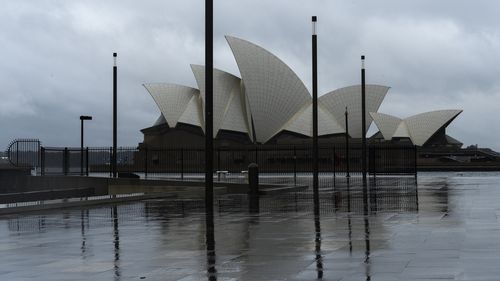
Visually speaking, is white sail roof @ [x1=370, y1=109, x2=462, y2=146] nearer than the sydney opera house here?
No

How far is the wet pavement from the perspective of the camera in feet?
22.0

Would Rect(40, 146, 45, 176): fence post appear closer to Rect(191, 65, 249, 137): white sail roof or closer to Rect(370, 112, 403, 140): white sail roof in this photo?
Rect(191, 65, 249, 137): white sail roof

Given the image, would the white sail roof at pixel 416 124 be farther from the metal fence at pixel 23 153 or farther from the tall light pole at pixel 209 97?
the tall light pole at pixel 209 97

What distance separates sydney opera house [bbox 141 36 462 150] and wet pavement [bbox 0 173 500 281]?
5909cm

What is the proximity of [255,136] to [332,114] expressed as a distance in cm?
1087

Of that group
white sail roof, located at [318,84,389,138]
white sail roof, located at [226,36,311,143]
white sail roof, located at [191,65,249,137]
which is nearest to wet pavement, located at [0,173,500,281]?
white sail roof, located at [226,36,311,143]

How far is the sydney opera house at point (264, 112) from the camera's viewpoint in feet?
248

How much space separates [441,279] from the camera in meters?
6.01

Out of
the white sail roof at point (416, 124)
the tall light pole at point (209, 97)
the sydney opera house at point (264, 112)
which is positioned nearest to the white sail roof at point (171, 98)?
the sydney opera house at point (264, 112)

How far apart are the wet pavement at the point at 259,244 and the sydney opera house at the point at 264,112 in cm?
5909

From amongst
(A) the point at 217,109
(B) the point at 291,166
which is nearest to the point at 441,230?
(B) the point at 291,166

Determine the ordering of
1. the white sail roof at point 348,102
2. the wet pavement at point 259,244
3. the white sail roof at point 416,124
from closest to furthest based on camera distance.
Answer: the wet pavement at point 259,244 → the white sail roof at point 348,102 → the white sail roof at point 416,124

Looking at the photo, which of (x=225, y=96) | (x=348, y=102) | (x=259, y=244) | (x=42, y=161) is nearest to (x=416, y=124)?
(x=348, y=102)

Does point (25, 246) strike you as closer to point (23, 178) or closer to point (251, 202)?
point (251, 202)
